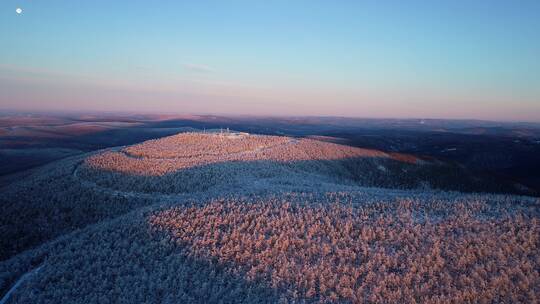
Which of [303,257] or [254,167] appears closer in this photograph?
[303,257]

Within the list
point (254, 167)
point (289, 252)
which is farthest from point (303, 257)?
point (254, 167)

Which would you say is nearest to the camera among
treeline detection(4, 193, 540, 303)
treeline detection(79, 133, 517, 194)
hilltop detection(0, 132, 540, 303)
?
treeline detection(4, 193, 540, 303)

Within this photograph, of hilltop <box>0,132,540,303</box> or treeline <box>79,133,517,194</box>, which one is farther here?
treeline <box>79,133,517,194</box>

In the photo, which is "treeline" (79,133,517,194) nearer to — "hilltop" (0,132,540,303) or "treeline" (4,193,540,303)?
"hilltop" (0,132,540,303)

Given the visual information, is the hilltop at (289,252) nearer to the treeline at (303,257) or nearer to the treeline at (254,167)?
the treeline at (303,257)

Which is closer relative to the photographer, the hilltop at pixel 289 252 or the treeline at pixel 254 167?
the hilltop at pixel 289 252

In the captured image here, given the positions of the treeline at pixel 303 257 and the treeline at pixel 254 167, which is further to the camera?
the treeline at pixel 254 167

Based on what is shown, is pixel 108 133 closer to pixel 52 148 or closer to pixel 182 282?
pixel 52 148

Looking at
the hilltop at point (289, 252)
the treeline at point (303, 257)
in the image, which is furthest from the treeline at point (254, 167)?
the treeline at point (303, 257)

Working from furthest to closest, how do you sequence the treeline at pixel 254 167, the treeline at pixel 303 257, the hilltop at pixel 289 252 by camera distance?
1. the treeline at pixel 254 167
2. the hilltop at pixel 289 252
3. the treeline at pixel 303 257

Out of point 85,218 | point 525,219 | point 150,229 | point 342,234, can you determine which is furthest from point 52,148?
point 525,219

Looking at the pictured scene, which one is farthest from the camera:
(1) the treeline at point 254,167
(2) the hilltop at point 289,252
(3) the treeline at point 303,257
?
(1) the treeline at point 254,167

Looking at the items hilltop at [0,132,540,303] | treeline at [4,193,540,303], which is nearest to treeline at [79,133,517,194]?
hilltop at [0,132,540,303]

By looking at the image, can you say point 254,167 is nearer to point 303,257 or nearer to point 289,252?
point 289,252
